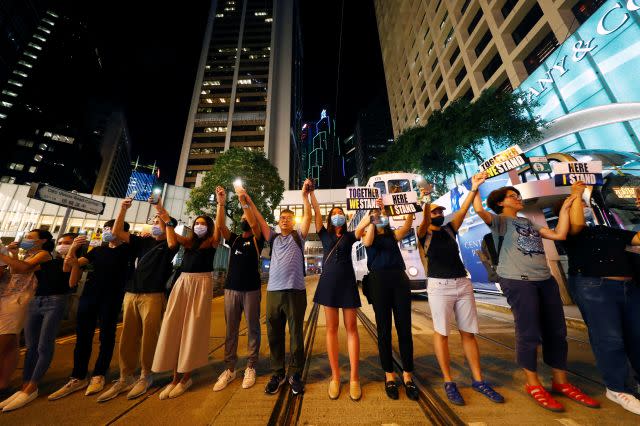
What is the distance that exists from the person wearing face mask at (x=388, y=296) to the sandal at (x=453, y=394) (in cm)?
33

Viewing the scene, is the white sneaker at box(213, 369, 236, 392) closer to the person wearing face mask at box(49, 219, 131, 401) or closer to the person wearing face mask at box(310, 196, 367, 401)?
the person wearing face mask at box(310, 196, 367, 401)

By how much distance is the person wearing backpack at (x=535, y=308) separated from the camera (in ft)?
8.23

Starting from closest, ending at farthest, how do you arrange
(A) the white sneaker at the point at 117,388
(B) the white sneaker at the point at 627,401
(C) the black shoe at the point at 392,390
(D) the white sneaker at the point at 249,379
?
(B) the white sneaker at the point at 627,401 → (C) the black shoe at the point at 392,390 → (A) the white sneaker at the point at 117,388 → (D) the white sneaker at the point at 249,379

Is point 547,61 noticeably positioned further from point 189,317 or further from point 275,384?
point 189,317

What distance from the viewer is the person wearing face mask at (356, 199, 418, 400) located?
2.73 m

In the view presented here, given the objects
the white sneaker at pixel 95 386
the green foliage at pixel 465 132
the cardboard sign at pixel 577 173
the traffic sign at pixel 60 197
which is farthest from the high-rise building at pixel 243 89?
the cardboard sign at pixel 577 173

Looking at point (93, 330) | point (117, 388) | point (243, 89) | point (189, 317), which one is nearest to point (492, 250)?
point (189, 317)

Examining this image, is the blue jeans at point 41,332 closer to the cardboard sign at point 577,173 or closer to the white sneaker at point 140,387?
the white sneaker at point 140,387

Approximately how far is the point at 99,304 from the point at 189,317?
129 centimetres

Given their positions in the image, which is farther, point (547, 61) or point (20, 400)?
point (547, 61)

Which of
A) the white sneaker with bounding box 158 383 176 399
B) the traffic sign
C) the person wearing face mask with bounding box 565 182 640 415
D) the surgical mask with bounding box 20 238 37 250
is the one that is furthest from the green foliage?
the surgical mask with bounding box 20 238 37 250

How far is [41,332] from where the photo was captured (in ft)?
9.43

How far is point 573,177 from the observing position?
9.57 ft

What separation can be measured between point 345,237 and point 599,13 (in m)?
18.3
